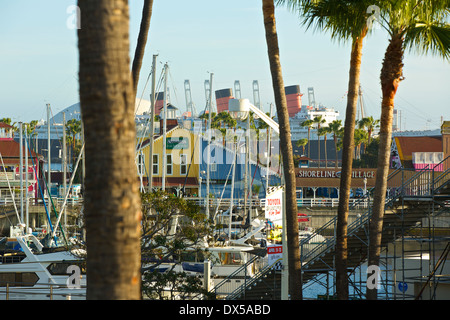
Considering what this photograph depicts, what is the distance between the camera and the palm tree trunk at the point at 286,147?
1647 cm

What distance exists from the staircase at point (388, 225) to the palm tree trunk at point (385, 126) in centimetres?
183

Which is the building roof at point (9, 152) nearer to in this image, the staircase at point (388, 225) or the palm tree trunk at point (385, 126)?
the staircase at point (388, 225)

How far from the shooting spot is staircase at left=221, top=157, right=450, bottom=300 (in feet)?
68.3

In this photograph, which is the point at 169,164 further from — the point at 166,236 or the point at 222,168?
the point at 166,236

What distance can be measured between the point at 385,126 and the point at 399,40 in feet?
7.47

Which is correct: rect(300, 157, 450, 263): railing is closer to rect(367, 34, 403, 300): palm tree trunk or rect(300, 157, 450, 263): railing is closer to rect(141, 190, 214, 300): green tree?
rect(367, 34, 403, 300): palm tree trunk

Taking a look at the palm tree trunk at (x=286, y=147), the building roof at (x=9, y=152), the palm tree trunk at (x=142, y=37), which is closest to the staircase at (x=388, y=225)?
the palm tree trunk at (x=286, y=147)

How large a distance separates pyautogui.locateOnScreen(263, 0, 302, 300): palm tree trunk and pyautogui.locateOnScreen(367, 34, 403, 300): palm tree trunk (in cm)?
261

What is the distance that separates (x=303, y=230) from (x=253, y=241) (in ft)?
39.6

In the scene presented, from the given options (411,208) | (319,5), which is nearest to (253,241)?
(411,208)

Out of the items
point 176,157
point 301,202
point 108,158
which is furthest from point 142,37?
point 176,157

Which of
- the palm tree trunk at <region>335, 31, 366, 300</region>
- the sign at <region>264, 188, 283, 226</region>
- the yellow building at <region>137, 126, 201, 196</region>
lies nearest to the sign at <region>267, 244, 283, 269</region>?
the sign at <region>264, 188, 283, 226</region>

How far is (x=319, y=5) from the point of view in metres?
18.1

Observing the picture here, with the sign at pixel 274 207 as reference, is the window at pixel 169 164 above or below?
above
